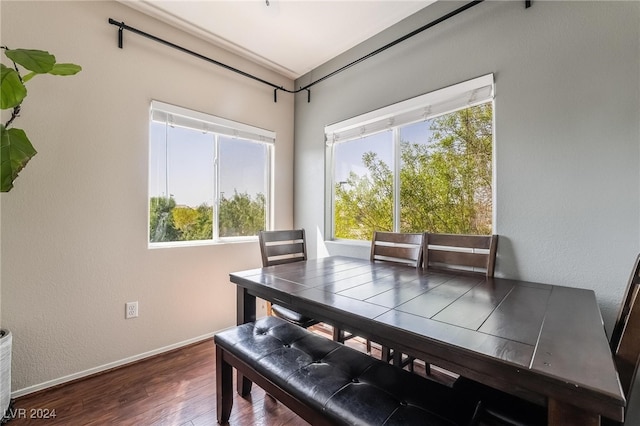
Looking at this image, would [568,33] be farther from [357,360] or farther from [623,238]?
[357,360]

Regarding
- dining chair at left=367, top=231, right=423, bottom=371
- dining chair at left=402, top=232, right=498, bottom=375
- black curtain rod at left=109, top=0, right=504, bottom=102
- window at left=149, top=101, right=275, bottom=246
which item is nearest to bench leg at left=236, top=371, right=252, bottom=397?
dining chair at left=367, top=231, right=423, bottom=371

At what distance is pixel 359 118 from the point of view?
2.62 metres

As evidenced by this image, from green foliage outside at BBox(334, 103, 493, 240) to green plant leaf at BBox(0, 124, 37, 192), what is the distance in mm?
2374

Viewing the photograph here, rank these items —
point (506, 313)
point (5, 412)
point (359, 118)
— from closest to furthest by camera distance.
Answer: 1. point (506, 313)
2. point (5, 412)
3. point (359, 118)

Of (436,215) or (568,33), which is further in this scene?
(436,215)

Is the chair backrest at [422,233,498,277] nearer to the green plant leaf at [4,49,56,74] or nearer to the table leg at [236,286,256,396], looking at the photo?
the table leg at [236,286,256,396]

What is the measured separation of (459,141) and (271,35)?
191 centimetres

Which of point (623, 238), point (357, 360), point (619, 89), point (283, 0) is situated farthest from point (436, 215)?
point (283, 0)

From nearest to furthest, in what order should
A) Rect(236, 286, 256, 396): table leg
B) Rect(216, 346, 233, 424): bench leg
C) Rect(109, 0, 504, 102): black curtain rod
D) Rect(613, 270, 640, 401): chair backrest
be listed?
Rect(613, 270, 640, 401): chair backrest, Rect(216, 346, 233, 424): bench leg, Rect(236, 286, 256, 396): table leg, Rect(109, 0, 504, 102): black curtain rod

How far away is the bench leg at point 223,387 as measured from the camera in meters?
1.49

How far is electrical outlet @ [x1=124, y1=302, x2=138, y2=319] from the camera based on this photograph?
2.14 meters

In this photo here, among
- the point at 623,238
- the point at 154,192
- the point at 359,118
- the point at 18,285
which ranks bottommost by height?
the point at 18,285

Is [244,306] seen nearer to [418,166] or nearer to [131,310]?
[131,310]

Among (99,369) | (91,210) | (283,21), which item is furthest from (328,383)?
(283,21)
